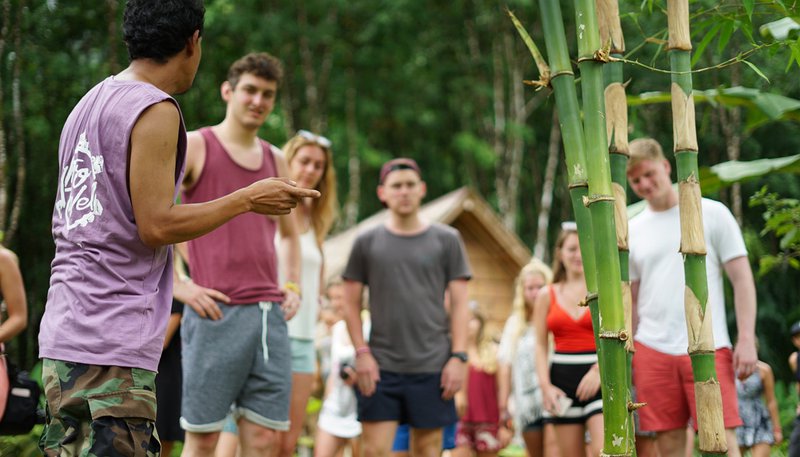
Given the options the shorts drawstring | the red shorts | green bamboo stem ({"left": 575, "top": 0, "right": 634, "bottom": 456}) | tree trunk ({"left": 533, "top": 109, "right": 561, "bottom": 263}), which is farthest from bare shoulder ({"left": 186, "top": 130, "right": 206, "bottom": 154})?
tree trunk ({"left": 533, "top": 109, "right": 561, "bottom": 263})

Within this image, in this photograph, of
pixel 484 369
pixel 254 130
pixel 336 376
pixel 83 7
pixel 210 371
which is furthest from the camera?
pixel 83 7

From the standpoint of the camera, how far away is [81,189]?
266 centimetres

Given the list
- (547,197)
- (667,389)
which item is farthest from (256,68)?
(547,197)

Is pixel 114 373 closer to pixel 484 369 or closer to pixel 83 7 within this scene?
pixel 484 369

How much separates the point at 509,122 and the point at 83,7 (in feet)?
44.7

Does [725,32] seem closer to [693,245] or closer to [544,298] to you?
[693,245]

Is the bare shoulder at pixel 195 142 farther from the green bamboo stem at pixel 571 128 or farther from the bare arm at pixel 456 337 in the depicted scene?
the green bamboo stem at pixel 571 128

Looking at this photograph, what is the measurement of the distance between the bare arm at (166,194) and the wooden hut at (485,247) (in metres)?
13.9

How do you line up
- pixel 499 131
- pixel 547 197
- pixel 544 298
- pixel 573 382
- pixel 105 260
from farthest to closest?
Result: 1. pixel 499 131
2. pixel 547 197
3. pixel 544 298
4. pixel 573 382
5. pixel 105 260

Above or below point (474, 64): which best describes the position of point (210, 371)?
below

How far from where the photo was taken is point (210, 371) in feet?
14.3

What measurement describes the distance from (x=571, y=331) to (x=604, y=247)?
359cm

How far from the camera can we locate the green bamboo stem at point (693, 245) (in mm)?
2471

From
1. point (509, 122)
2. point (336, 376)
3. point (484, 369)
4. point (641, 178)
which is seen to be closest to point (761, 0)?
point (641, 178)
